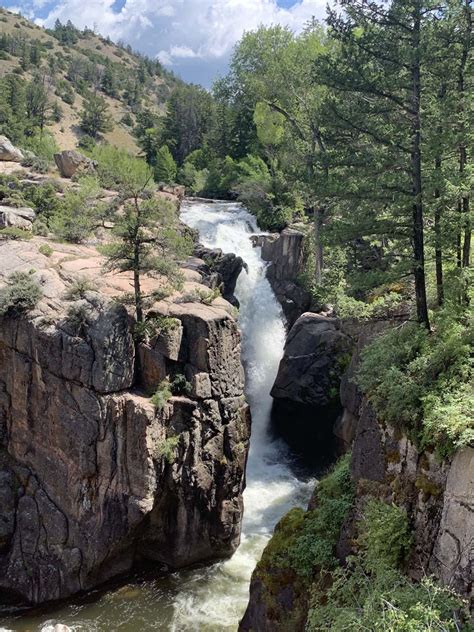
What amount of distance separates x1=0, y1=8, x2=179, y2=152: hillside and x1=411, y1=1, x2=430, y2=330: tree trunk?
176 feet

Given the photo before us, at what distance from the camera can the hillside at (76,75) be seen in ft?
254

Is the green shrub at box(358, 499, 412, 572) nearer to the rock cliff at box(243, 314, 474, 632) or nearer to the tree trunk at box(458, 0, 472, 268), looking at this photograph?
the rock cliff at box(243, 314, 474, 632)

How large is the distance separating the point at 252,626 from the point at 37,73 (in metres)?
93.6

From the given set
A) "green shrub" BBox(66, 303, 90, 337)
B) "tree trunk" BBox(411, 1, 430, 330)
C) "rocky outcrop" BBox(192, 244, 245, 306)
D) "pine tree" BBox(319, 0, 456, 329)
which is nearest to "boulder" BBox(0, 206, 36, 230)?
"rocky outcrop" BBox(192, 244, 245, 306)

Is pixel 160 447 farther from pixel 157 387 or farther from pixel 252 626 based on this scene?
pixel 252 626

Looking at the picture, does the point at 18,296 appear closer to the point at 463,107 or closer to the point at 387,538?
the point at 387,538

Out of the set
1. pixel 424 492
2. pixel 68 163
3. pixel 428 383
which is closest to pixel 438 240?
pixel 428 383

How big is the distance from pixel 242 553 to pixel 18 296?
11.7 metres

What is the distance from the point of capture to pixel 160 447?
1634cm

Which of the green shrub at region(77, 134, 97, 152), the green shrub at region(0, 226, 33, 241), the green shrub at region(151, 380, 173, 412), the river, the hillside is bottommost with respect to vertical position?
the river

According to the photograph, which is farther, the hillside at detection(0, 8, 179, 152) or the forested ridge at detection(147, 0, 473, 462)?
the hillside at detection(0, 8, 179, 152)

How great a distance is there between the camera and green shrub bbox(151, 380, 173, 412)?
53.9 feet

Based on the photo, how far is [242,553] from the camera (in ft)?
58.9

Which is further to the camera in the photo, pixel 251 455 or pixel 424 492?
pixel 251 455
